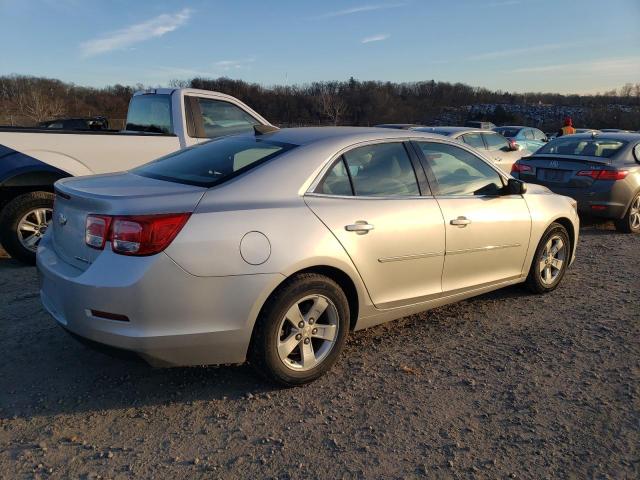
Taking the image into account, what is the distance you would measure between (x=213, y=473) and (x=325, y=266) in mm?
1317

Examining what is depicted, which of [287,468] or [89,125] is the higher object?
[89,125]

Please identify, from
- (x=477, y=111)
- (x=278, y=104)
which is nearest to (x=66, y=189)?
(x=278, y=104)

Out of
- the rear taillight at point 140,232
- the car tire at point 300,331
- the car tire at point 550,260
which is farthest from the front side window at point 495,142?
the rear taillight at point 140,232

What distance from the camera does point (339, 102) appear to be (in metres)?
72.2

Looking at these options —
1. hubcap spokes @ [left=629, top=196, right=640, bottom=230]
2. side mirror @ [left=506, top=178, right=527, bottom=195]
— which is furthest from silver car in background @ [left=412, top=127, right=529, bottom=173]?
side mirror @ [left=506, top=178, right=527, bottom=195]

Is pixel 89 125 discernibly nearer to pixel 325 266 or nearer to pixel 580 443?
pixel 325 266

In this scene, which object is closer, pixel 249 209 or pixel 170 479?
pixel 170 479

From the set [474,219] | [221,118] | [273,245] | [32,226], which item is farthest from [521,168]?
[32,226]

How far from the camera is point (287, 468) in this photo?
2.59 metres

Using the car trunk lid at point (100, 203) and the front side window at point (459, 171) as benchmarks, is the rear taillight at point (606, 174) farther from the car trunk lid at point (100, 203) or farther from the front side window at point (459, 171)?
the car trunk lid at point (100, 203)

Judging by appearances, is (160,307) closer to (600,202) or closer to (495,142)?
(600,202)

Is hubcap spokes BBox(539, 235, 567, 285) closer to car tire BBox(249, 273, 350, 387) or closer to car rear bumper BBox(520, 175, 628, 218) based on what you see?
car tire BBox(249, 273, 350, 387)

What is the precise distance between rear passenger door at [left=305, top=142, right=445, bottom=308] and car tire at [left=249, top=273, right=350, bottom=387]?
308 mm

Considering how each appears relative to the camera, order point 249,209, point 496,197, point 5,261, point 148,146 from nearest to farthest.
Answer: point 249,209 → point 496,197 → point 5,261 → point 148,146
